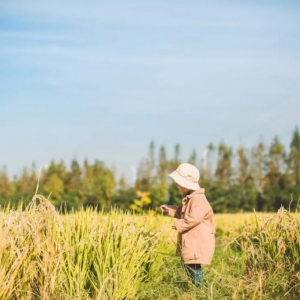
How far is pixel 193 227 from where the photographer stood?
5.94 metres

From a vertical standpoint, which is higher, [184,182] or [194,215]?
[184,182]

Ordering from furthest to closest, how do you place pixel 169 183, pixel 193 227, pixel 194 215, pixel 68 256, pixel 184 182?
pixel 169 183 → pixel 184 182 → pixel 193 227 → pixel 194 215 → pixel 68 256

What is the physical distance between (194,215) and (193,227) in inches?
7.3

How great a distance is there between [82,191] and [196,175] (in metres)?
19.2

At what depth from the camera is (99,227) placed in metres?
5.63

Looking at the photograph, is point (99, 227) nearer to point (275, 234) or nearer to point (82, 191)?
point (275, 234)

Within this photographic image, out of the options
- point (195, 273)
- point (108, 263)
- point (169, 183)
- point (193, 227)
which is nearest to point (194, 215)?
point (193, 227)

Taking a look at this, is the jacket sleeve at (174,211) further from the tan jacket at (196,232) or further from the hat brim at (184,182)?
the hat brim at (184,182)

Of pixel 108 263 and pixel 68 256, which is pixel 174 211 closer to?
pixel 108 263

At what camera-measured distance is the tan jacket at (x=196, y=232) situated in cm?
581

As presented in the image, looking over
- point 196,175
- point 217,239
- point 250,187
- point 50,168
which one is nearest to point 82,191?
point 50,168

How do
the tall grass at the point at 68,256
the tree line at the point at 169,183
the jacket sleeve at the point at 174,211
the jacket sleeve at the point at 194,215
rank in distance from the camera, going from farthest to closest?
the tree line at the point at 169,183
the jacket sleeve at the point at 174,211
the jacket sleeve at the point at 194,215
the tall grass at the point at 68,256

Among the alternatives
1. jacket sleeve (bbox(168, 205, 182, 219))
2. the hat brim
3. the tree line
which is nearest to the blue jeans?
jacket sleeve (bbox(168, 205, 182, 219))

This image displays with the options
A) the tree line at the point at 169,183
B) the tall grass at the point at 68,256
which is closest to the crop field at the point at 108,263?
the tall grass at the point at 68,256
